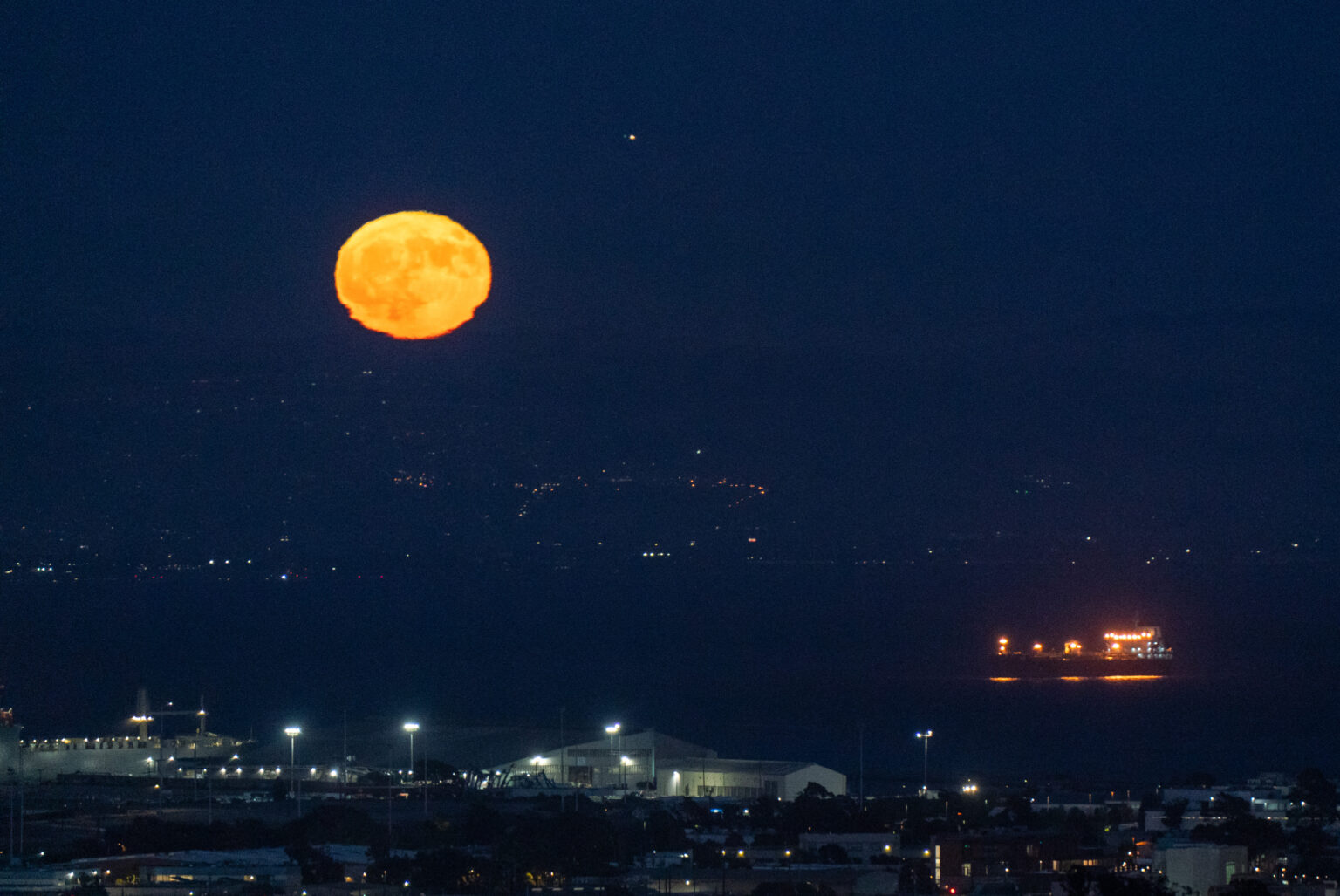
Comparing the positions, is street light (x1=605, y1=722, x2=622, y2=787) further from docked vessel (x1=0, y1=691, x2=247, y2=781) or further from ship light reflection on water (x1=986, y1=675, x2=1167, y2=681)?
ship light reflection on water (x1=986, y1=675, x2=1167, y2=681)

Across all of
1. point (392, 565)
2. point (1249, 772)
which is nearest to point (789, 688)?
point (1249, 772)

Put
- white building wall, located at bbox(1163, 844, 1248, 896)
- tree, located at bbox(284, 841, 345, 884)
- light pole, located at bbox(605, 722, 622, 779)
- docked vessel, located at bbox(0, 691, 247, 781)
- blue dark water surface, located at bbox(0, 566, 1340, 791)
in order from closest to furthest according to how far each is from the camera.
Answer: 1. tree, located at bbox(284, 841, 345, 884)
2. white building wall, located at bbox(1163, 844, 1248, 896)
3. light pole, located at bbox(605, 722, 622, 779)
4. docked vessel, located at bbox(0, 691, 247, 781)
5. blue dark water surface, located at bbox(0, 566, 1340, 791)

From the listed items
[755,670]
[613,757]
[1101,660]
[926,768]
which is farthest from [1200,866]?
[1101,660]

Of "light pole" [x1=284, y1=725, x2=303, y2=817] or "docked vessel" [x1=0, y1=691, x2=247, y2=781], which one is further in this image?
"docked vessel" [x1=0, y1=691, x2=247, y2=781]

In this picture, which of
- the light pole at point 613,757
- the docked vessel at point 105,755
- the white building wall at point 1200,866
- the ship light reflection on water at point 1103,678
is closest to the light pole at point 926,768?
the light pole at point 613,757

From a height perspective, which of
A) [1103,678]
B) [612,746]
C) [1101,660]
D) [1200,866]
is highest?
[1101,660]

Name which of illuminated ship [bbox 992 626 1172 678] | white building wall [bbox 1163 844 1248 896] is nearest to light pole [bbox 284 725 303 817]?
white building wall [bbox 1163 844 1248 896]

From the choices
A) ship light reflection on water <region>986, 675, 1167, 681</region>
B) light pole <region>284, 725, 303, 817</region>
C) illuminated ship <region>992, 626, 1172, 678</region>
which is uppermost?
illuminated ship <region>992, 626, 1172, 678</region>

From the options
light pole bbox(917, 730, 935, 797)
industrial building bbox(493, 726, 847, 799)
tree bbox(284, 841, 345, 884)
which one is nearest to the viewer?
tree bbox(284, 841, 345, 884)

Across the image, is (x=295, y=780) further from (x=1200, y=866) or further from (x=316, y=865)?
(x=1200, y=866)
